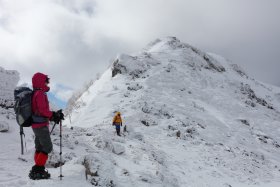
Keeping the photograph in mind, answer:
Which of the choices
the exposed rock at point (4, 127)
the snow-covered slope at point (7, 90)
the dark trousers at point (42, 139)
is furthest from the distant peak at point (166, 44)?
the dark trousers at point (42, 139)

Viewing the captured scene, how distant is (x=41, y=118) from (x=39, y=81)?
3.09 ft

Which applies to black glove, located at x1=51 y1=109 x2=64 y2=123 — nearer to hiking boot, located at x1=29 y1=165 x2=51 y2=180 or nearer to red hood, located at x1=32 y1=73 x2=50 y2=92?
red hood, located at x1=32 y1=73 x2=50 y2=92

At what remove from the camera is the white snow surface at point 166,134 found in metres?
10.4

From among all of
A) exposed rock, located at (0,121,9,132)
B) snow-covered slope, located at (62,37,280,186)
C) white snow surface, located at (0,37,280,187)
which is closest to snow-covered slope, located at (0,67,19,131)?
white snow surface, located at (0,37,280,187)

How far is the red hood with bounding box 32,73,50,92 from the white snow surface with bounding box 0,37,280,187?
2355 millimetres

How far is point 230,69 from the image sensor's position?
2448 inches

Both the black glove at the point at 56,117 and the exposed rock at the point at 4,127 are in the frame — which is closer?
the black glove at the point at 56,117

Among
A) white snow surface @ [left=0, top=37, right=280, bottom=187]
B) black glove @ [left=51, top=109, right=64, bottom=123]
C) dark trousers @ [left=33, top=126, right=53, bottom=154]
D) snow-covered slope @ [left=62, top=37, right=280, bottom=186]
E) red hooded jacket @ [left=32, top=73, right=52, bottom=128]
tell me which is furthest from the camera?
snow-covered slope @ [left=62, top=37, right=280, bottom=186]

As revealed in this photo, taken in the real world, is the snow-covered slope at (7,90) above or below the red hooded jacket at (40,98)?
above

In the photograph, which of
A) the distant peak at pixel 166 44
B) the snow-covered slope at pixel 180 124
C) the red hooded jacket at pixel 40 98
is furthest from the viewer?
the distant peak at pixel 166 44

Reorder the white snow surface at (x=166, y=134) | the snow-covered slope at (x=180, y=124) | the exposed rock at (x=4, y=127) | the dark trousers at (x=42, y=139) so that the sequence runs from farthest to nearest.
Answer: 1. the snow-covered slope at (x=180, y=124)
2. the exposed rock at (x=4, y=127)
3. the white snow surface at (x=166, y=134)
4. the dark trousers at (x=42, y=139)

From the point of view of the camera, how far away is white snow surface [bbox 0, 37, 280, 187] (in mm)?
10432

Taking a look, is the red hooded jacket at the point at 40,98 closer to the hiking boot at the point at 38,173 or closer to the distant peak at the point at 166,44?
the hiking boot at the point at 38,173

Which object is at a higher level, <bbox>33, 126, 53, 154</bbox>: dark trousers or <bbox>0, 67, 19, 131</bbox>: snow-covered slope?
<bbox>0, 67, 19, 131</bbox>: snow-covered slope
